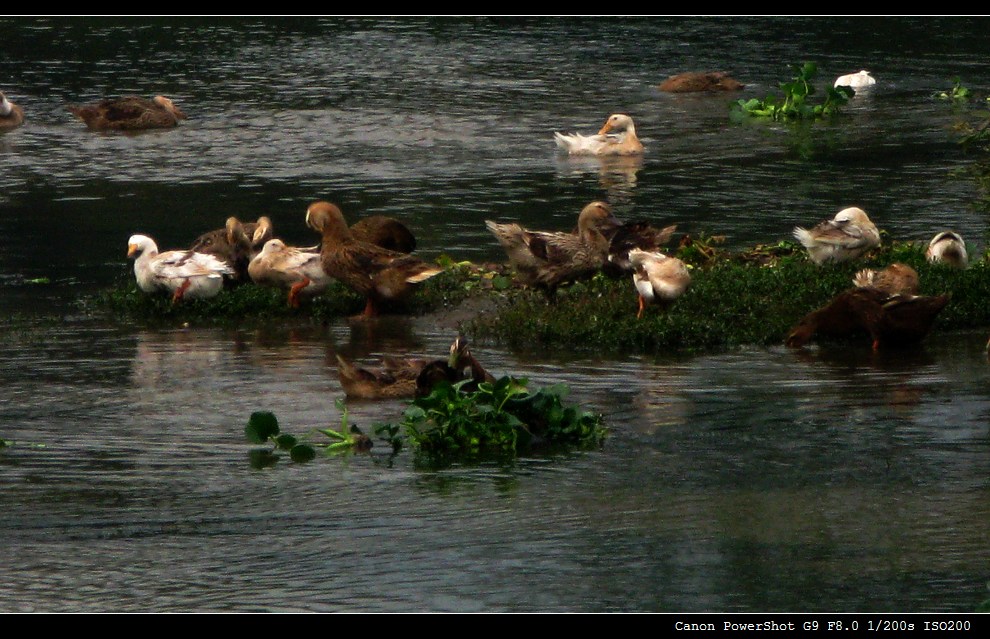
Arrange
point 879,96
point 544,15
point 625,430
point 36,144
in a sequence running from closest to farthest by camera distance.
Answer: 1. point 625,430
2. point 36,144
3. point 879,96
4. point 544,15

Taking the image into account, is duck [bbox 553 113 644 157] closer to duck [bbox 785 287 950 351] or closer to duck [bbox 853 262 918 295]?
duck [bbox 853 262 918 295]

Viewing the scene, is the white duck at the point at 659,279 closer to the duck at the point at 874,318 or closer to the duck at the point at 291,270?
the duck at the point at 874,318

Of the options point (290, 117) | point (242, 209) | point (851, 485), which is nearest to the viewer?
point (851, 485)

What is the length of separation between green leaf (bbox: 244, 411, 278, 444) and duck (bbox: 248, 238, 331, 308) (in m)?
4.30

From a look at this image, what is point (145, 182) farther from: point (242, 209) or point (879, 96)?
point (879, 96)

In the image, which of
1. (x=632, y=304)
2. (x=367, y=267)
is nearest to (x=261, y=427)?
(x=367, y=267)

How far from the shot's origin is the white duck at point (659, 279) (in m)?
13.5

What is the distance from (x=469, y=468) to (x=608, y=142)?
13.7 meters

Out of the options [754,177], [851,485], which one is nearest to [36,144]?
[754,177]

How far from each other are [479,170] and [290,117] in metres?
5.84

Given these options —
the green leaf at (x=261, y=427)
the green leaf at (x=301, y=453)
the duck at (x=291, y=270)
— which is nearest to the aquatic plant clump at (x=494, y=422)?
the green leaf at (x=301, y=453)

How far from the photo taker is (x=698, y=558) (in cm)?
830

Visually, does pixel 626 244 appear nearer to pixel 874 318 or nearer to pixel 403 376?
pixel 874 318

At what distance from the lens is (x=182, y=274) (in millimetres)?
14586
